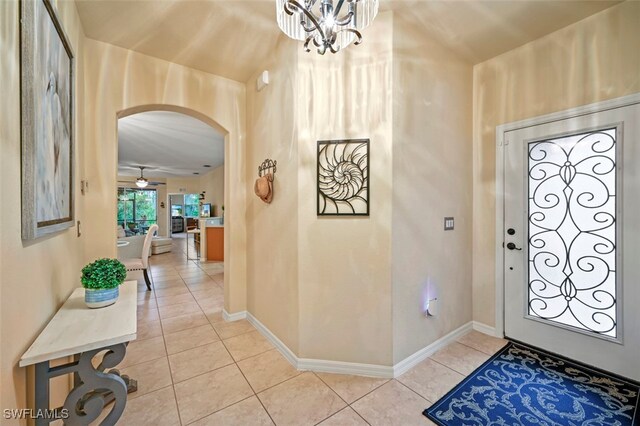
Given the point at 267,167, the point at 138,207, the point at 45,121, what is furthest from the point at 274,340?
the point at 138,207

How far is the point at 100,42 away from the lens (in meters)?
2.28

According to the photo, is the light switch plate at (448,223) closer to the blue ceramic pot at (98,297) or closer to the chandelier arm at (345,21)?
the chandelier arm at (345,21)

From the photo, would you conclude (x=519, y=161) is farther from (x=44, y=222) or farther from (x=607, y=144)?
(x=44, y=222)

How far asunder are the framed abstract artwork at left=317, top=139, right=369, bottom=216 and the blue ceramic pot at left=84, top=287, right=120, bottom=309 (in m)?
1.41

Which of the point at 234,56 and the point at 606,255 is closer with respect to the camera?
the point at 606,255

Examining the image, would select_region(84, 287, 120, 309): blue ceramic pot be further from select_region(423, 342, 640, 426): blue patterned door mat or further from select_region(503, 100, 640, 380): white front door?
select_region(503, 100, 640, 380): white front door

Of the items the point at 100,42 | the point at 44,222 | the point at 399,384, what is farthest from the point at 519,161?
the point at 100,42

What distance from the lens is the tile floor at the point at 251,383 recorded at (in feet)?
5.41

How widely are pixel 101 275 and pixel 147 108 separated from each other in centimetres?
179

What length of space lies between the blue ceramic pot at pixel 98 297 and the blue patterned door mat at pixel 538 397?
2009 mm

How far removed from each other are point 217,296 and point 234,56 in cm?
314

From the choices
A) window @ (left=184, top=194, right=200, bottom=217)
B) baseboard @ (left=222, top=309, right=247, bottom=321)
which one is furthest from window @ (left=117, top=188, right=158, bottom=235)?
baseboard @ (left=222, top=309, right=247, bottom=321)

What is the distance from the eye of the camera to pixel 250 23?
6.91 ft

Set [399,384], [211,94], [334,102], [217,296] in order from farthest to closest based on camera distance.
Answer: [217,296], [211,94], [334,102], [399,384]
